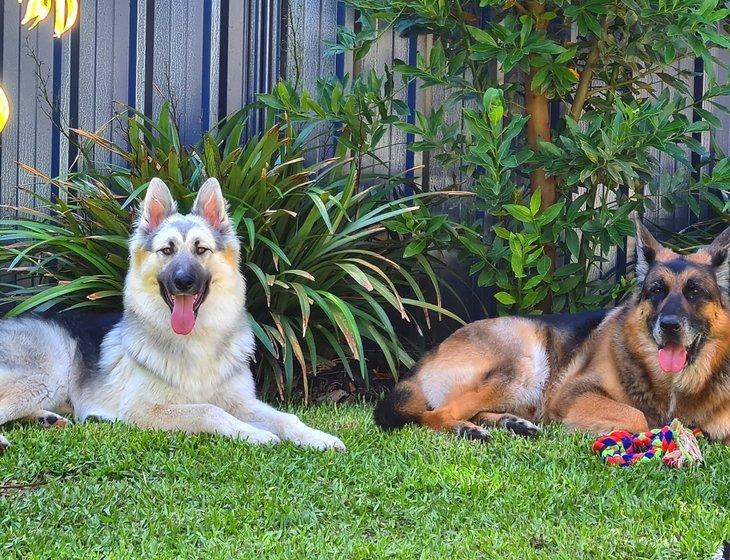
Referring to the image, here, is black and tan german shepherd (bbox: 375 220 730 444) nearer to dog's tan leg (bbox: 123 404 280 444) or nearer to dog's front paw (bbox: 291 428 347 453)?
dog's front paw (bbox: 291 428 347 453)

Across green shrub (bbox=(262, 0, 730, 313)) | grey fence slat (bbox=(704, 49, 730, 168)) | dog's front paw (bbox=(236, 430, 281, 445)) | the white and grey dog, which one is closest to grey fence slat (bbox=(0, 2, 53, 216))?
the white and grey dog

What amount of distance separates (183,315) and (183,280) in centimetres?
23

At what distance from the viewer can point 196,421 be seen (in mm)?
4508

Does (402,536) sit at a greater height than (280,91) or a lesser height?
lesser

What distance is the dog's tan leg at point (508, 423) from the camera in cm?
468

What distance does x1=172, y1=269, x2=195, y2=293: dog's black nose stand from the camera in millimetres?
4617

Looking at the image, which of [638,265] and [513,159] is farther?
[513,159]

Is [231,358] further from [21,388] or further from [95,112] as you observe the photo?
[95,112]

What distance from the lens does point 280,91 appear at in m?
5.82

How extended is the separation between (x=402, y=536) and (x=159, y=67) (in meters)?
4.65

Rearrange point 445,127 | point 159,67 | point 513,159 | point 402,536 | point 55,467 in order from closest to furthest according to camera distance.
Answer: point 402,536
point 55,467
point 513,159
point 445,127
point 159,67

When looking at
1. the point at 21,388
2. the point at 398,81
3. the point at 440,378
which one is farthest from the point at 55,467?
the point at 398,81

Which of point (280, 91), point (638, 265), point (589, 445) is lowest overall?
point (589, 445)

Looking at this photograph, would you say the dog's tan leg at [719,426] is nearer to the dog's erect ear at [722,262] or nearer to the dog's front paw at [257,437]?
the dog's erect ear at [722,262]
